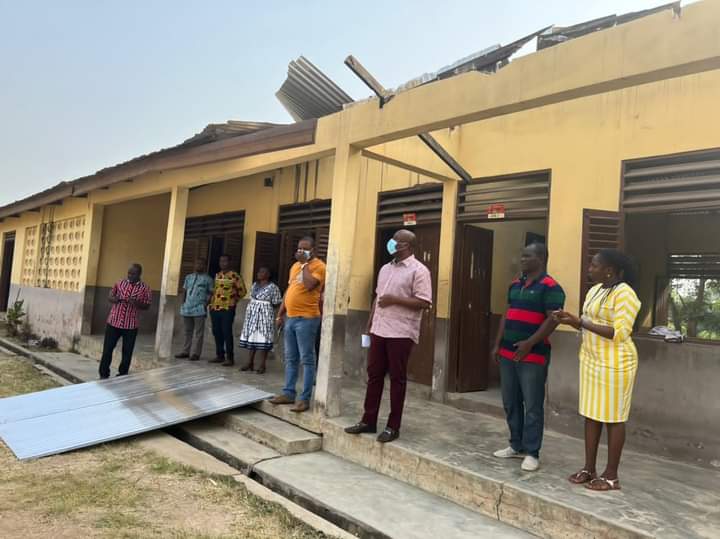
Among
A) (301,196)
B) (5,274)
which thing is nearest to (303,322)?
(301,196)

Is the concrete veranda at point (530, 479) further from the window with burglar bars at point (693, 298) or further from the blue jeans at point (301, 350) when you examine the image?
the window with burglar bars at point (693, 298)

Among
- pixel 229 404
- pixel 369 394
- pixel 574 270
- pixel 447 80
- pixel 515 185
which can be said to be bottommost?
pixel 229 404

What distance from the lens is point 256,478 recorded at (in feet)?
13.3

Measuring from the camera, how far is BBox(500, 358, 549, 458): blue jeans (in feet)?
11.7

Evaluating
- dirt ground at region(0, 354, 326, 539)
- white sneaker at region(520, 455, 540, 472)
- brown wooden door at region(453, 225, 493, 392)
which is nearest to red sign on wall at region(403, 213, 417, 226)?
brown wooden door at region(453, 225, 493, 392)

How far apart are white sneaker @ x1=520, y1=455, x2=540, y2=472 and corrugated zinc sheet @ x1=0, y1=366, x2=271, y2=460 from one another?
103 inches

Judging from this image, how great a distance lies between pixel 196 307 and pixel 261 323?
4.64ft

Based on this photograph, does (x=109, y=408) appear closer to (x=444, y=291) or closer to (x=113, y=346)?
(x=113, y=346)

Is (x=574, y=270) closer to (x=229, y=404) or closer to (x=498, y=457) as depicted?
(x=498, y=457)

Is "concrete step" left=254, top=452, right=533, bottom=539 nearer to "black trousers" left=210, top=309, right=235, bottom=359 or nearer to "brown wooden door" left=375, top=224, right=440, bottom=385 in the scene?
"brown wooden door" left=375, top=224, right=440, bottom=385

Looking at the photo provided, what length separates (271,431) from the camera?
460 centimetres

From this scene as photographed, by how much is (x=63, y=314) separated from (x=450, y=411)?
27.3 feet

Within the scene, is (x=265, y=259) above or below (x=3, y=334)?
above

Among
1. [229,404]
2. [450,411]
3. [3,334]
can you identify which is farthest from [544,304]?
[3,334]
